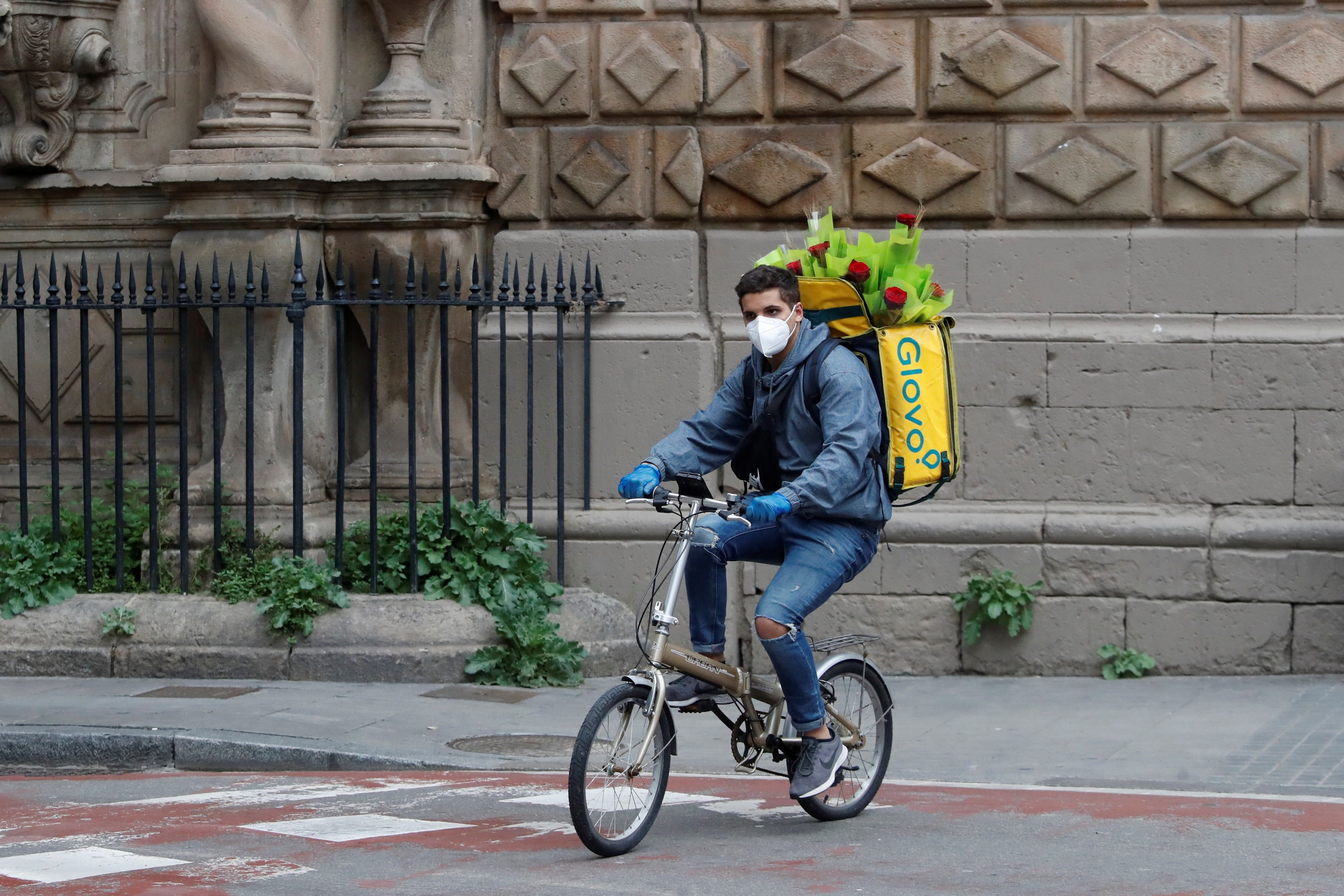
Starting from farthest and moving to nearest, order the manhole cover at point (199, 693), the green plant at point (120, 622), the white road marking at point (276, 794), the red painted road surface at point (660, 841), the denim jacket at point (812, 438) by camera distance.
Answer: the green plant at point (120, 622) → the manhole cover at point (199, 693) → the white road marking at point (276, 794) → the denim jacket at point (812, 438) → the red painted road surface at point (660, 841)

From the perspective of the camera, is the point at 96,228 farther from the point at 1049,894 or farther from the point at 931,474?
the point at 1049,894

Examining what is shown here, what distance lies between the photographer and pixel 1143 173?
905cm

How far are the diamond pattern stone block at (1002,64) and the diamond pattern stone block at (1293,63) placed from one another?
867 millimetres

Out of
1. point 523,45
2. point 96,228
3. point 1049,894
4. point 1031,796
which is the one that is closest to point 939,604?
point 1031,796

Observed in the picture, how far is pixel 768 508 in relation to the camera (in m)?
5.41

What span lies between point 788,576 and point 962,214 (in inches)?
155

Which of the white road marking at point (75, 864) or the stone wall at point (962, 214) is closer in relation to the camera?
the white road marking at point (75, 864)

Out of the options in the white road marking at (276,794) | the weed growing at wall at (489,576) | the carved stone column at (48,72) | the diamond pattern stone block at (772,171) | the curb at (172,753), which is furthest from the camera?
the carved stone column at (48,72)

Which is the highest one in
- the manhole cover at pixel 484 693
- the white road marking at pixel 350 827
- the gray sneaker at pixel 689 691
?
the gray sneaker at pixel 689 691

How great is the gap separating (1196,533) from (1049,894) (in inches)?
173

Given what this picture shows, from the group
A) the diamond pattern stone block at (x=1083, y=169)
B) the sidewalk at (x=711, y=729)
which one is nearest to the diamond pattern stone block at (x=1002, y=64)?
the diamond pattern stone block at (x=1083, y=169)

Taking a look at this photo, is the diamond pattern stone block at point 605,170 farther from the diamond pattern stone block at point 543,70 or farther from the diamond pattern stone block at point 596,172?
the diamond pattern stone block at point 543,70

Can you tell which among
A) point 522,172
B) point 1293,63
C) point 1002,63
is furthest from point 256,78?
point 1293,63

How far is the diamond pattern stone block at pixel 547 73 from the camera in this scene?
9.43m
